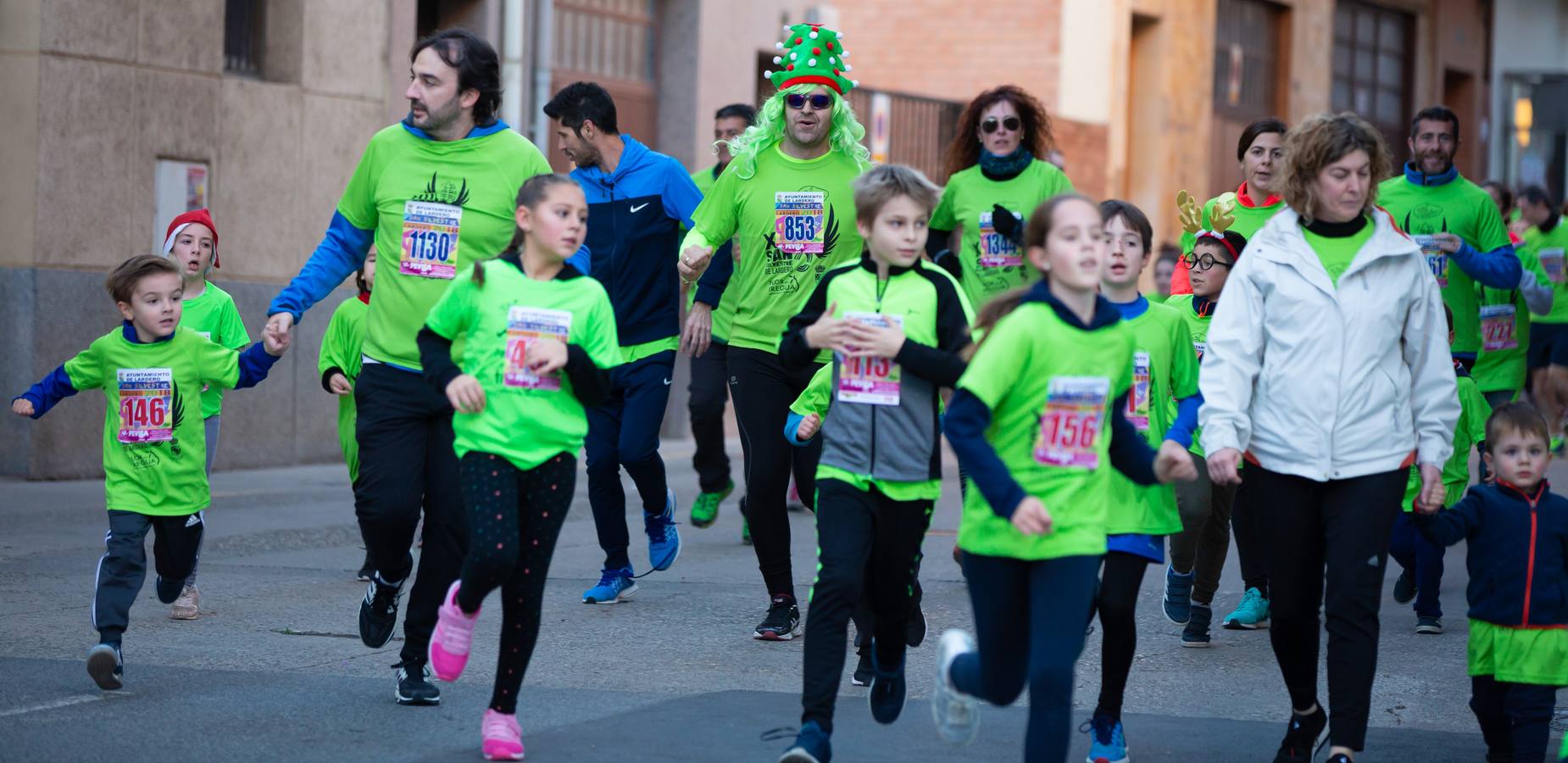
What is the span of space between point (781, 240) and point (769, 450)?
0.78 meters

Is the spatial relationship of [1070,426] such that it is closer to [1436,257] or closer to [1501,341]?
[1436,257]

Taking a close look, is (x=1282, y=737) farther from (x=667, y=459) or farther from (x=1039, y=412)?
(x=667, y=459)

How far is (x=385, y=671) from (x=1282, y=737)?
292 centimetres

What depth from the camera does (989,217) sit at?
782cm

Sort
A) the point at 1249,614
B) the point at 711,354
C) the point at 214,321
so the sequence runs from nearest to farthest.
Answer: the point at 1249,614 < the point at 214,321 < the point at 711,354

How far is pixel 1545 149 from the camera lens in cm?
3325

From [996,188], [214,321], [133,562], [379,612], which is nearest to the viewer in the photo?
A: [379,612]

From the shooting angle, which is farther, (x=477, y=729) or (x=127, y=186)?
(x=127, y=186)

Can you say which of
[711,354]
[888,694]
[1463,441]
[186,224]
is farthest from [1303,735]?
[186,224]

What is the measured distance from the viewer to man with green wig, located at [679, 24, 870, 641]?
25.2 feet

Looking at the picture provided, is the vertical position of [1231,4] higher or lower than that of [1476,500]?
higher

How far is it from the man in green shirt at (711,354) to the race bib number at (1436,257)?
9.60 feet

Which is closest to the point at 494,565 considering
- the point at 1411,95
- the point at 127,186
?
the point at 127,186

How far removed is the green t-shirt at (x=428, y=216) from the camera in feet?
20.9
